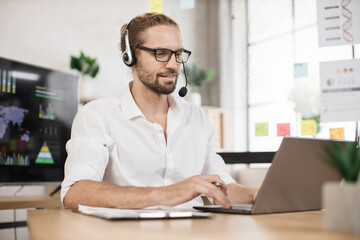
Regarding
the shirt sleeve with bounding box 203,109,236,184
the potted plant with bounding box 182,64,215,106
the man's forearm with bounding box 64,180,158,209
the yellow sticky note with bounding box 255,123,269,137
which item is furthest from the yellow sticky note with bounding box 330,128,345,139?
the man's forearm with bounding box 64,180,158,209

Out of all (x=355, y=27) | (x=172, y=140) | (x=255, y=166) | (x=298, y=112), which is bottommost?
(x=255, y=166)

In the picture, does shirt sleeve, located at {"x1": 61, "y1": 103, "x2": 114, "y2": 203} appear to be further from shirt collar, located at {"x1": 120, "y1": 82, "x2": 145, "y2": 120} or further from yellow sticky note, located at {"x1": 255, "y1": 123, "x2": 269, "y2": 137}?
yellow sticky note, located at {"x1": 255, "y1": 123, "x2": 269, "y2": 137}

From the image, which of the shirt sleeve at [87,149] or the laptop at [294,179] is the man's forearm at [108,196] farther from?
the laptop at [294,179]

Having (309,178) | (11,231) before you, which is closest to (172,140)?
(309,178)

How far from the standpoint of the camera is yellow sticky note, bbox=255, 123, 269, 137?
6.90 ft

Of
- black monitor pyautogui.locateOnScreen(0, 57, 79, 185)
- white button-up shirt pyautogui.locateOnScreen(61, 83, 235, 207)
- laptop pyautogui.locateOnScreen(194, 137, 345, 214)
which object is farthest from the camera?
black monitor pyautogui.locateOnScreen(0, 57, 79, 185)

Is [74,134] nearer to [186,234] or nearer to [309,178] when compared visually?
[309,178]

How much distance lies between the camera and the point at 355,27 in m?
2.02

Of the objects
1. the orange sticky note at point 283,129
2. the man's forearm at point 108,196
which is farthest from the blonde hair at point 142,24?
the orange sticky note at point 283,129

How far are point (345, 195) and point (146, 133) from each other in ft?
3.39

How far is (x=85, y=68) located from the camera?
11.8 ft

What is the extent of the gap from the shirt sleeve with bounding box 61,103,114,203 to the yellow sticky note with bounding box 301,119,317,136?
993mm

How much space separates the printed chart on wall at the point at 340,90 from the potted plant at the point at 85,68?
2.09 meters

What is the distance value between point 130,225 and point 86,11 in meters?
3.48
